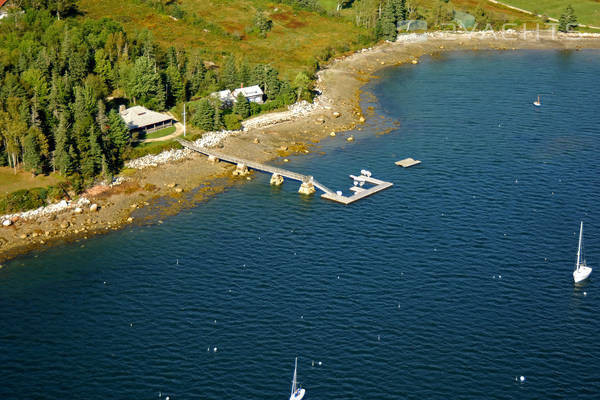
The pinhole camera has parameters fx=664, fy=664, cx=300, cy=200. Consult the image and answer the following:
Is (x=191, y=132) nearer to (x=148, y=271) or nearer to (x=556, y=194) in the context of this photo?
(x=148, y=271)

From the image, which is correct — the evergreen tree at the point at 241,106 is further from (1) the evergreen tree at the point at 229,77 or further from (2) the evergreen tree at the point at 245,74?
(2) the evergreen tree at the point at 245,74

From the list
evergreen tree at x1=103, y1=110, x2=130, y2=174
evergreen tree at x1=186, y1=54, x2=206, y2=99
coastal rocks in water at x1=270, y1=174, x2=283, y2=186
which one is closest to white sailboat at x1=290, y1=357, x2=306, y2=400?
coastal rocks in water at x1=270, y1=174, x2=283, y2=186

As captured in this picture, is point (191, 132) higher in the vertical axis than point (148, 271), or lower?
higher

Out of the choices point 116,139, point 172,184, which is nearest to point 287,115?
point 172,184

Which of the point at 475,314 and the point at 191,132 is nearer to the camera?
the point at 475,314

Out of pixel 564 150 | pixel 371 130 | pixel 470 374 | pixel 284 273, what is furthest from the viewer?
pixel 371 130

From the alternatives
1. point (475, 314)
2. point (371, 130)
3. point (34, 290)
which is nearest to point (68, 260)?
point (34, 290)

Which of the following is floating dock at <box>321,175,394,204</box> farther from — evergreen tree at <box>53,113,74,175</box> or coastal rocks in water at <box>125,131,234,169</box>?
evergreen tree at <box>53,113,74,175</box>

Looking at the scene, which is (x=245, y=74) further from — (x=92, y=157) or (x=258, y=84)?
(x=92, y=157)
